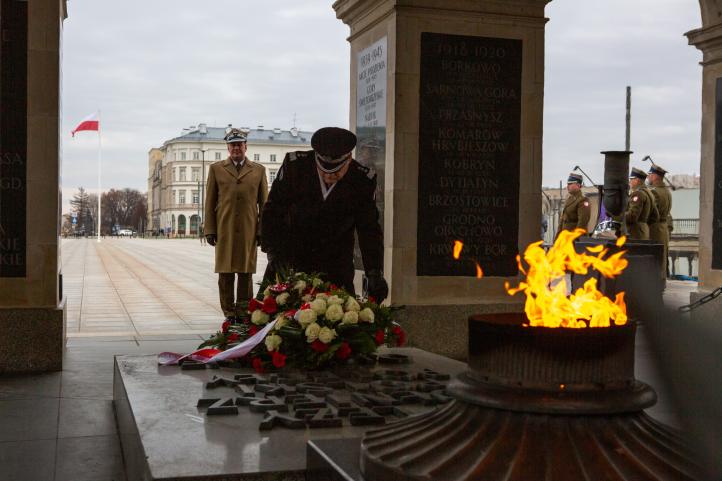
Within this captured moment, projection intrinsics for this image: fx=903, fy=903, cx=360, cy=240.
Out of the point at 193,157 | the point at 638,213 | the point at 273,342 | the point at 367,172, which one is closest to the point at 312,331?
the point at 273,342

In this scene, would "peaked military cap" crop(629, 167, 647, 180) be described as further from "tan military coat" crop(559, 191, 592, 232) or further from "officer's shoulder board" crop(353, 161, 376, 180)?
"officer's shoulder board" crop(353, 161, 376, 180)

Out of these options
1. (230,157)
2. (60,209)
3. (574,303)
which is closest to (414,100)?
(230,157)

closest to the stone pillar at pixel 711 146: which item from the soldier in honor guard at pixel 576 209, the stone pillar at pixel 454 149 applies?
the stone pillar at pixel 454 149

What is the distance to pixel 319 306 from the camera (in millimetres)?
5598

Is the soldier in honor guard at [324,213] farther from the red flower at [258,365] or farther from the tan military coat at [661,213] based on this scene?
the tan military coat at [661,213]

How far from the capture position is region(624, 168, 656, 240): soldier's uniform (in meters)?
15.3

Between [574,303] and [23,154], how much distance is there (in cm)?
585

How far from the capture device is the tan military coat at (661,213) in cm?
1582

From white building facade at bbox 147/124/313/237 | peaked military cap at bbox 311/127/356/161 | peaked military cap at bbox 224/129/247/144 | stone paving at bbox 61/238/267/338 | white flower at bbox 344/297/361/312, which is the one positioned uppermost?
white building facade at bbox 147/124/313/237

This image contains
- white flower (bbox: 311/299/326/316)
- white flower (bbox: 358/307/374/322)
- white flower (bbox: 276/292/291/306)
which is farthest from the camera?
white flower (bbox: 276/292/291/306)

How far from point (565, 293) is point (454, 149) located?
5999mm

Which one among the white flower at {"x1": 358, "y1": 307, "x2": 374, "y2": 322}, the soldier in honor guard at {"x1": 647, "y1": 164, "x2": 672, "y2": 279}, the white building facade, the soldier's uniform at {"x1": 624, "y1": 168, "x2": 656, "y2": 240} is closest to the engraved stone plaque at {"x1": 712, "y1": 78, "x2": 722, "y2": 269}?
the soldier's uniform at {"x1": 624, "y1": 168, "x2": 656, "y2": 240}

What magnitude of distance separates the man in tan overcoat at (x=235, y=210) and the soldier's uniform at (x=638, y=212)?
7647mm

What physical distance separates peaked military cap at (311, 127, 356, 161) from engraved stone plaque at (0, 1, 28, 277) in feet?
8.62
